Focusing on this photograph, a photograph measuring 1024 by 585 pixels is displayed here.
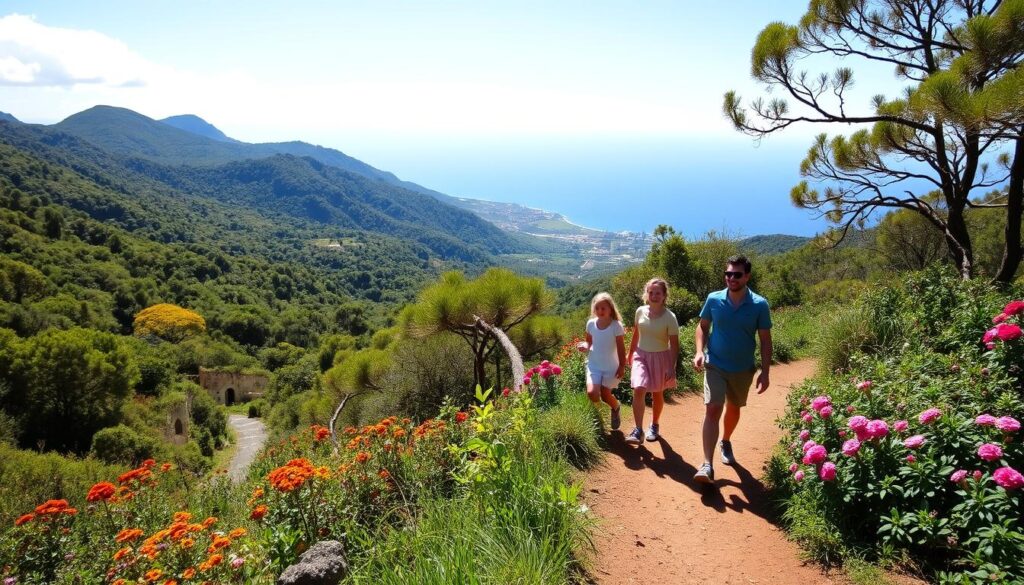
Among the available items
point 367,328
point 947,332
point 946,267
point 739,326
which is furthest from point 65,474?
point 367,328

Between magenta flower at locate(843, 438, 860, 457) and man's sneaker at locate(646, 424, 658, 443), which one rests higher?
magenta flower at locate(843, 438, 860, 457)

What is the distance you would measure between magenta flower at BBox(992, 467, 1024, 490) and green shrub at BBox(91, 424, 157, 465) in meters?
24.5

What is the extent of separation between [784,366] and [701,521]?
5812mm

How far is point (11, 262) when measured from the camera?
4547 centimetres

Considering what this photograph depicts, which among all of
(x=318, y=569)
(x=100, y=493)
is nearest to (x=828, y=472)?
(x=318, y=569)

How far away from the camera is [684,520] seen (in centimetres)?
363

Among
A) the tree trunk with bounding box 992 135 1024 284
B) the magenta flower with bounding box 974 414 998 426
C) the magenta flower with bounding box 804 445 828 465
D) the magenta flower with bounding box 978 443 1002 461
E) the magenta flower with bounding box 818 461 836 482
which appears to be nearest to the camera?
the magenta flower with bounding box 978 443 1002 461

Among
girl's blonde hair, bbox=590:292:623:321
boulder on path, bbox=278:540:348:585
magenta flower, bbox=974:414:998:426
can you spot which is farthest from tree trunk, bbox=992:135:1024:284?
boulder on path, bbox=278:540:348:585

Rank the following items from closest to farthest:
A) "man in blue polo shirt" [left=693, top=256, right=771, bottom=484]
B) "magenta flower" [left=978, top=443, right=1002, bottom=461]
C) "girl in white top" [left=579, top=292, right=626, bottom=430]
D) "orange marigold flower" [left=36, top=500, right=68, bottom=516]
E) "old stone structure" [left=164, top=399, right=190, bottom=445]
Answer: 1. "magenta flower" [left=978, top=443, right=1002, bottom=461]
2. "orange marigold flower" [left=36, top=500, right=68, bottom=516]
3. "man in blue polo shirt" [left=693, top=256, right=771, bottom=484]
4. "girl in white top" [left=579, top=292, right=626, bottom=430]
5. "old stone structure" [left=164, top=399, right=190, bottom=445]

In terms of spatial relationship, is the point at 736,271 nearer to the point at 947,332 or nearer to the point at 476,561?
the point at 947,332

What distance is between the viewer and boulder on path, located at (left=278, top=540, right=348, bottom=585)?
2354 mm

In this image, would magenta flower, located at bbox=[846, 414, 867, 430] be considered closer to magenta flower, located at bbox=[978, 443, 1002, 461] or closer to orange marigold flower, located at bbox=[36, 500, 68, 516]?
magenta flower, located at bbox=[978, 443, 1002, 461]

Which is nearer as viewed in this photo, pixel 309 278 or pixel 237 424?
pixel 237 424

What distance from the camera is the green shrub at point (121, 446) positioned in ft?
64.7
